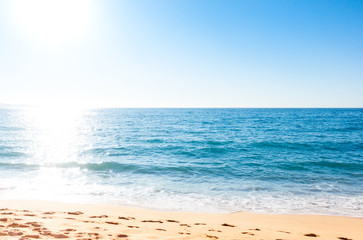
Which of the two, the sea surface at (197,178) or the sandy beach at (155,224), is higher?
the sandy beach at (155,224)

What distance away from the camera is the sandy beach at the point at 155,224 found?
6082 mm

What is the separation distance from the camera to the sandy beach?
6.08m

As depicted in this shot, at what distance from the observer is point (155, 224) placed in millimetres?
7520

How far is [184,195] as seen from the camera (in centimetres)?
1202

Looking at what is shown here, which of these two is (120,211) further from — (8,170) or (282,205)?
(8,170)

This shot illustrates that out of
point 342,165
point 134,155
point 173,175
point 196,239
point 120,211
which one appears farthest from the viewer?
point 134,155

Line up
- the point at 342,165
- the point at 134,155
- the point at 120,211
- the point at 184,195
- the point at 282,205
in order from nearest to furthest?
1. the point at 120,211
2. the point at 282,205
3. the point at 184,195
4. the point at 342,165
5. the point at 134,155

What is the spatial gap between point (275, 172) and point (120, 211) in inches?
460

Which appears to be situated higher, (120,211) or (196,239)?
(196,239)

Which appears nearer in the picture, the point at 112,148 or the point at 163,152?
the point at 163,152

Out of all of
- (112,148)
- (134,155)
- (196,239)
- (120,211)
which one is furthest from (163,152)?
(196,239)

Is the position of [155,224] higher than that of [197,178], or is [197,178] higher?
[155,224]

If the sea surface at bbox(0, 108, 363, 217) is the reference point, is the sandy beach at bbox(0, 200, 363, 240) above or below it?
above

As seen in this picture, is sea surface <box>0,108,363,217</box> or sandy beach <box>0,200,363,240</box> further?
sea surface <box>0,108,363,217</box>
